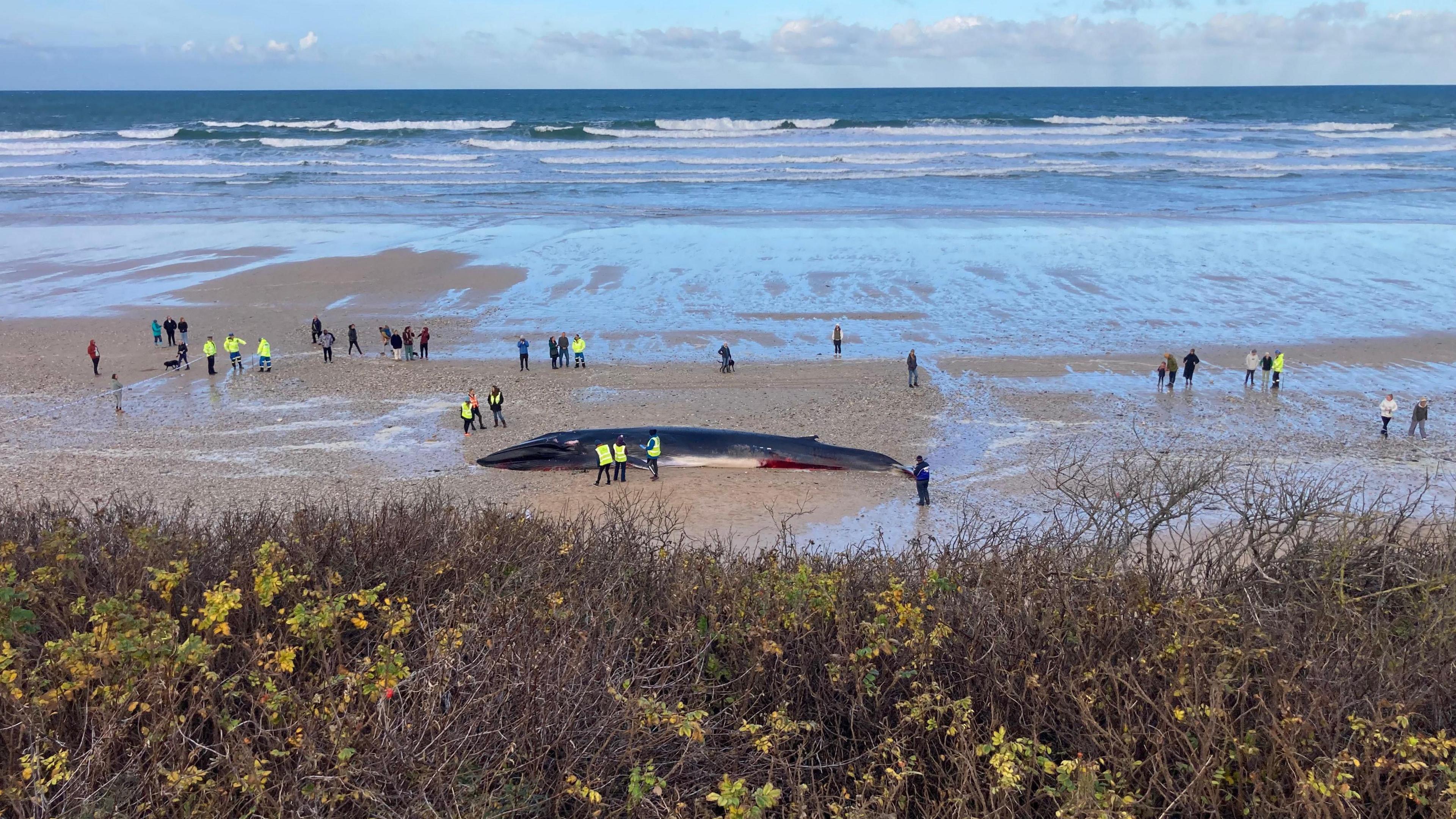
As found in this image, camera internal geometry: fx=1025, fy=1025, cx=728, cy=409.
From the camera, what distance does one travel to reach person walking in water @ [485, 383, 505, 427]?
20.6 meters

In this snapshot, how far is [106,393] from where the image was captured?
23.2 metres

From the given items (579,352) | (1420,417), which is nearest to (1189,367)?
(1420,417)

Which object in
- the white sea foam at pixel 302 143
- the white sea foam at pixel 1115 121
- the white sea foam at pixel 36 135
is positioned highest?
the white sea foam at pixel 1115 121

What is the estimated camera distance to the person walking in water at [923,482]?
1650cm

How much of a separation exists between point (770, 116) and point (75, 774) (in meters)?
118

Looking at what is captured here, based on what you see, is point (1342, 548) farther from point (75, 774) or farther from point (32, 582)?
point (32, 582)

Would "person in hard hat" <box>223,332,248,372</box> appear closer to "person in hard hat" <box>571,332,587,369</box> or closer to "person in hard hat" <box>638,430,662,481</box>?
"person in hard hat" <box>571,332,587,369</box>

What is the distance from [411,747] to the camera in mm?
5984

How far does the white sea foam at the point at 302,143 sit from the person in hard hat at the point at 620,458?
7484cm

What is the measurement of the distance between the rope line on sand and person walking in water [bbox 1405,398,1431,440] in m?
24.8

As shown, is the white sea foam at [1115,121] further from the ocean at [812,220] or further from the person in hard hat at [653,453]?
the person in hard hat at [653,453]

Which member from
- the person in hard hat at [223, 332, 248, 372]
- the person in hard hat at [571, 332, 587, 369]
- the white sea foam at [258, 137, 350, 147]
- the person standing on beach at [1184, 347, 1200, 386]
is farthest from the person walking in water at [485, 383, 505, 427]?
the white sea foam at [258, 137, 350, 147]

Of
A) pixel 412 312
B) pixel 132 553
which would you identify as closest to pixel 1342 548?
pixel 132 553

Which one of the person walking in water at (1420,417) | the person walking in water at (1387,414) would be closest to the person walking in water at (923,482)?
the person walking in water at (1387,414)
